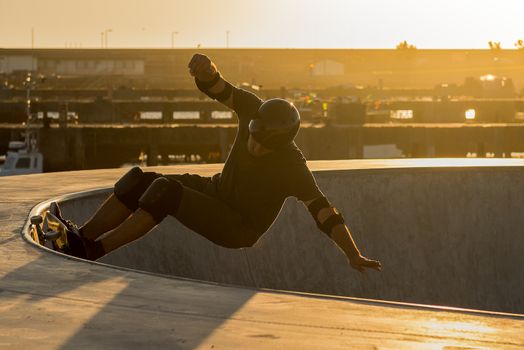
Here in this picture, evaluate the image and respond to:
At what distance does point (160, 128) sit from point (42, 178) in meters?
36.2

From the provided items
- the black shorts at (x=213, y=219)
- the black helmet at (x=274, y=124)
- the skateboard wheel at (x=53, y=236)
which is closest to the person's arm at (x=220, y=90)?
the black helmet at (x=274, y=124)

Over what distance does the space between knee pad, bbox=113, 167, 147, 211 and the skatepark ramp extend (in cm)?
310

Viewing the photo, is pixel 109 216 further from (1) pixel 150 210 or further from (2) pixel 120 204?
(1) pixel 150 210

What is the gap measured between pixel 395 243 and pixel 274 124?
6.71 meters

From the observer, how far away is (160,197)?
7332mm

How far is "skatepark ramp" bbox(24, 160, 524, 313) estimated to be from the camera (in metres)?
11.3

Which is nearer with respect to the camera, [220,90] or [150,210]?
[150,210]

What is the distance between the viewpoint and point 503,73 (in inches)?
6427

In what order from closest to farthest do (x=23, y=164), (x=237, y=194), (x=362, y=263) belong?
1. (x=362, y=263)
2. (x=237, y=194)
3. (x=23, y=164)

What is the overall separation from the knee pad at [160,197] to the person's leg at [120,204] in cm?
33

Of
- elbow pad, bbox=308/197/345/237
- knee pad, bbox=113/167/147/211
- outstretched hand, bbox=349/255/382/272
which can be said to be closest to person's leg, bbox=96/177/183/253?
knee pad, bbox=113/167/147/211

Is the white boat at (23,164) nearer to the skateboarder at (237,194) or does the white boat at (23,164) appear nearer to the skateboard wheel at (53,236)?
the skateboard wheel at (53,236)

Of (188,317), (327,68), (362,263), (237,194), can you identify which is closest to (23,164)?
(237,194)

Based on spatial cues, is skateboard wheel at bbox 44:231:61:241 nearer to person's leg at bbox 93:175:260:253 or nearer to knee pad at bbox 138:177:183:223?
person's leg at bbox 93:175:260:253
